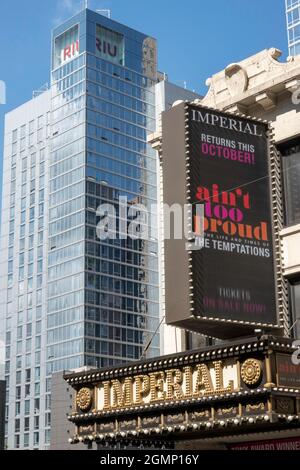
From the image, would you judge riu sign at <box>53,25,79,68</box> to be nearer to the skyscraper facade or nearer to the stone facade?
the skyscraper facade

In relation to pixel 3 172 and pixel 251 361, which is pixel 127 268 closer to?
pixel 3 172

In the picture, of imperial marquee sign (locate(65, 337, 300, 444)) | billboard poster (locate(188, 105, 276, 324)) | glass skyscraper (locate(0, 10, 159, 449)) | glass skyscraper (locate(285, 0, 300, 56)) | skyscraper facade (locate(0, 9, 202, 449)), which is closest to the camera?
imperial marquee sign (locate(65, 337, 300, 444))

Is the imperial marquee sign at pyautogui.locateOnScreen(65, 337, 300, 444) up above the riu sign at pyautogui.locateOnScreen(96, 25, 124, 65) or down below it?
below

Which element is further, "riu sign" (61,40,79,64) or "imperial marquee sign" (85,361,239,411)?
"riu sign" (61,40,79,64)

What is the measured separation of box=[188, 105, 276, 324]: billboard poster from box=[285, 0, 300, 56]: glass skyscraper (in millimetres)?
115807

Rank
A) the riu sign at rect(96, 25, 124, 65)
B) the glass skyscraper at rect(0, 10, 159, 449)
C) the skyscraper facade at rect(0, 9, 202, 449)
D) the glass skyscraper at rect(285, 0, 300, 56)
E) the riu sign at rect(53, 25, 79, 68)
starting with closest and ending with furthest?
1. the glass skyscraper at rect(0, 10, 159, 449)
2. the skyscraper facade at rect(0, 9, 202, 449)
3. the riu sign at rect(96, 25, 124, 65)
4. the riu sign at rect(53, 25, 79, 68)
5. the glass skyscraper at rect(285, 0, 300, 56)

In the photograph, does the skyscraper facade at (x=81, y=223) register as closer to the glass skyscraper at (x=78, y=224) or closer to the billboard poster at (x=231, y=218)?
the glass skyscraper at (x=78, y=224)

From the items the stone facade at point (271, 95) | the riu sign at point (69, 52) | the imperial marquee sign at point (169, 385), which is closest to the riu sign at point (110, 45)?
the riu sign at point (69, 52)

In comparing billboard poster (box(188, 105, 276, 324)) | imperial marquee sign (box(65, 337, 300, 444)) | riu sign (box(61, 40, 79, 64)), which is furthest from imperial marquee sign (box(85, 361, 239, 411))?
riu sign (box(61, 40, 79, 64))

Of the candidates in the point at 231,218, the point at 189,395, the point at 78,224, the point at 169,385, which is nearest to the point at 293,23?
the point at 78,224

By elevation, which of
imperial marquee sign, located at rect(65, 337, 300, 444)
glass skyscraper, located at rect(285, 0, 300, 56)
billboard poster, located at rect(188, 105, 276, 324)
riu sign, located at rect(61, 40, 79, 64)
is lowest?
imperial marquee sign, located at rect(65, 337, 300, 444)

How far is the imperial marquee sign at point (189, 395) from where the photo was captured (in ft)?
56.6

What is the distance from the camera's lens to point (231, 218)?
20.3 meters

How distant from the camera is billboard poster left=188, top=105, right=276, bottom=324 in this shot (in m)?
19.8
